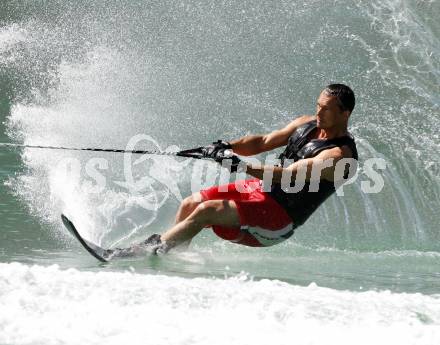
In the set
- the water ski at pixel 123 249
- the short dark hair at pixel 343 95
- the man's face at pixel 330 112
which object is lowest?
the water ski at pixel 123 249

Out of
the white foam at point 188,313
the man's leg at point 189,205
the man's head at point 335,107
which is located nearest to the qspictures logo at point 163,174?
the man's leg at point 189,205

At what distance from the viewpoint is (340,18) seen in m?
9.05

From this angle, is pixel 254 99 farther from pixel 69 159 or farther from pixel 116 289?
pixel 116 289

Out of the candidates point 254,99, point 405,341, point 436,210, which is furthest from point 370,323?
point 254,99

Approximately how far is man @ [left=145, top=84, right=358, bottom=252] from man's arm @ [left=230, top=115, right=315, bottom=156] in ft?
0.20

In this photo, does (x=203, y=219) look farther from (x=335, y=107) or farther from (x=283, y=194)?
(x=335, y=107)

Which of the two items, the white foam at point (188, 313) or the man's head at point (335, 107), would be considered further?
the man's head at point (335, 107)

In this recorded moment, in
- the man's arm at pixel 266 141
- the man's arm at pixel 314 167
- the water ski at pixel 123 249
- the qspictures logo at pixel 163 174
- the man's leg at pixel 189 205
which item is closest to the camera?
the man's arm at pixel 314 167

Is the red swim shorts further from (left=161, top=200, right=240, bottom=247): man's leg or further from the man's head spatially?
the man's head

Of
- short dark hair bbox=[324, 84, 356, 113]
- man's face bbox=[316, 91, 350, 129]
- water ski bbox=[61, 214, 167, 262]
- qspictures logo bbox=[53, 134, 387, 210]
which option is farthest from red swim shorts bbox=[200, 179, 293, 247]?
qspictures logo bbox=[53, 134, 387, 210]

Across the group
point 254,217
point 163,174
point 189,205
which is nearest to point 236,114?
point 163,174

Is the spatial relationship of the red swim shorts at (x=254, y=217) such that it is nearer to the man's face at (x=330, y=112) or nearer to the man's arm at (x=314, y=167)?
the man's arm at (x=314, y=167)

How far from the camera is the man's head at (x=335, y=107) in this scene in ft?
17.8

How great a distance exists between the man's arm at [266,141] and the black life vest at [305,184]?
0.29ft
